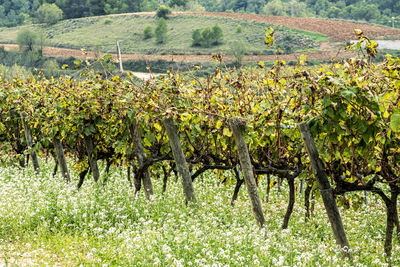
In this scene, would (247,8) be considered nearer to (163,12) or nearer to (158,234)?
(163,12)

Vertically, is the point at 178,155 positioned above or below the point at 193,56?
above

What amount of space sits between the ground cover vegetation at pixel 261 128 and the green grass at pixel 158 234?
0.26ft

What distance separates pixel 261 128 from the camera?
20.4 feet

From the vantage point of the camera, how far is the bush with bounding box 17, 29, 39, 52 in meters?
74.2

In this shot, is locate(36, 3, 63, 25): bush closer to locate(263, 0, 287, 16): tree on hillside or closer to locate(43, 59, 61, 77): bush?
locate(43, 59, 61, 77): bush

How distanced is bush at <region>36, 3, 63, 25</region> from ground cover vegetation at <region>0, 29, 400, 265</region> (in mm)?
96062

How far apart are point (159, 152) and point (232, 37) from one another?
2801 inches

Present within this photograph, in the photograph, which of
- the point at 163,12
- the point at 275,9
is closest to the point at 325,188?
the point at 163,12

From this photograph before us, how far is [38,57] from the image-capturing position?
6944 cm

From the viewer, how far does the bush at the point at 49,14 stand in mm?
98175

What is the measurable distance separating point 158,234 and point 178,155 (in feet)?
6.80

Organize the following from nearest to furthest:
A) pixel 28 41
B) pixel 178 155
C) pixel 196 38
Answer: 1. pixel 178 155
2. pixel 196 38
3. pixel 28 41

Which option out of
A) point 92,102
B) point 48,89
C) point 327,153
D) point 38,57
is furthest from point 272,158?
point 38,57

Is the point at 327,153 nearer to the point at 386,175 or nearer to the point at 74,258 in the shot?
the point at 386,175
